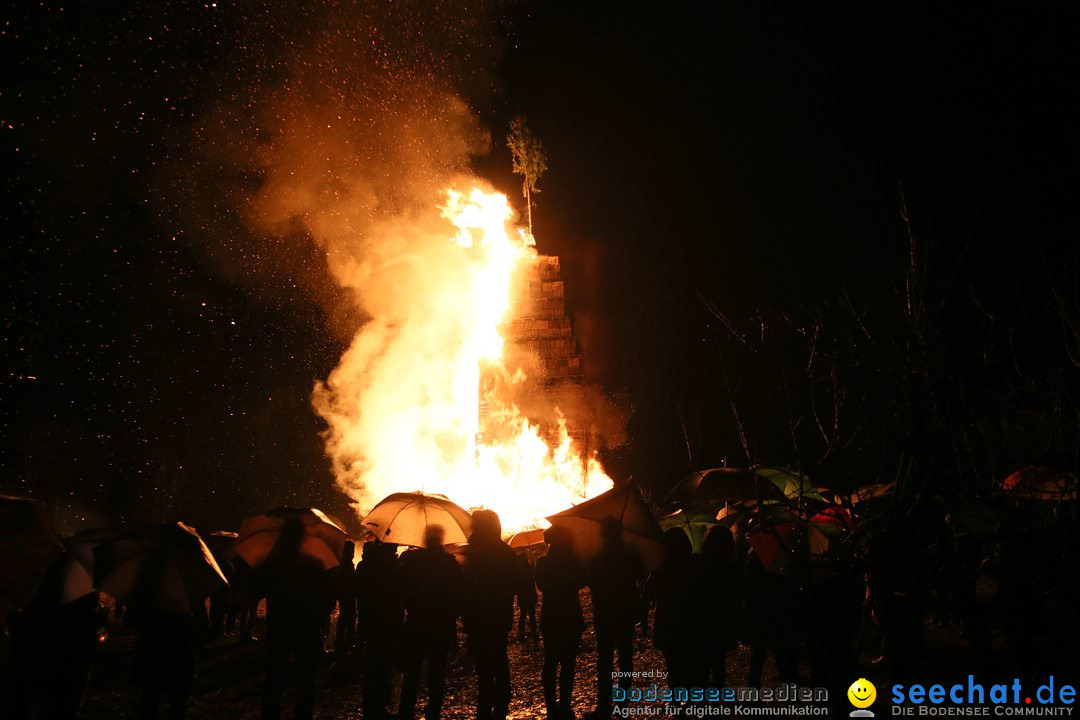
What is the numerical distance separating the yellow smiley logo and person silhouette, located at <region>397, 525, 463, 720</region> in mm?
3726

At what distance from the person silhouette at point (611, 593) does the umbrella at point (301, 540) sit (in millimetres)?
2591

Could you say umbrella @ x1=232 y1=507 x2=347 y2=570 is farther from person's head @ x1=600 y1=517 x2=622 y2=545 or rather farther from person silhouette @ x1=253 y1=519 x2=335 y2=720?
person's head @ x1=600 y1=517 x2=622 y2=545

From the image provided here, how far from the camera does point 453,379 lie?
2002cm

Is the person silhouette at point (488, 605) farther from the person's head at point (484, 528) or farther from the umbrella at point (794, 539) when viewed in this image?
the umbrella at point (794, 539)

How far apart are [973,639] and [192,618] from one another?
7768 millimetres

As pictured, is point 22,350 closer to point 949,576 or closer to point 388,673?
point 388,673

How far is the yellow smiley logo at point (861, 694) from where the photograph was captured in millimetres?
5731

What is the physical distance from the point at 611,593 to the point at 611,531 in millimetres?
596

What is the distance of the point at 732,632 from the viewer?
601cm

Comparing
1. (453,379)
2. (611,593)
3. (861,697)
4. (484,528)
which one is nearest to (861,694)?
(861,697)

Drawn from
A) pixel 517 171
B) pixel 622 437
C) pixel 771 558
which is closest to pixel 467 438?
pixel 622 437

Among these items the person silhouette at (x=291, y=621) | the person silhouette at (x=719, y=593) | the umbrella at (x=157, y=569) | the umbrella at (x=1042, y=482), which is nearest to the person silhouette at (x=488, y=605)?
the person silhouette at (x=291, y=621)

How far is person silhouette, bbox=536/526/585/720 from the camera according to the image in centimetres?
619

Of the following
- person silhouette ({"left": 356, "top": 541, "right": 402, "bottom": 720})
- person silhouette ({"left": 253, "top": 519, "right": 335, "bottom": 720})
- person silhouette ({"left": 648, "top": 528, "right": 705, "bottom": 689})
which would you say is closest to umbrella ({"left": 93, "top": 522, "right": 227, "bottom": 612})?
person silhouette ({"left": 253, "top": 519, "right": 335, "bottom": 720})
